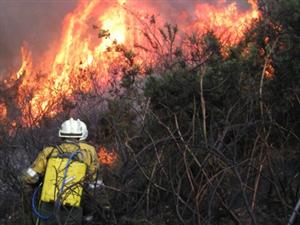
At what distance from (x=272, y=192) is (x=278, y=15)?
4765 millimetres

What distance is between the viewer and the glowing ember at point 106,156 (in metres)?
8.48

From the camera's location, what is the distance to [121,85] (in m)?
14.1

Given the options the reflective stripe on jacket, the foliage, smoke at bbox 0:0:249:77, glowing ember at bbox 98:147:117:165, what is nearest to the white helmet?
the reflective stripe on jacket

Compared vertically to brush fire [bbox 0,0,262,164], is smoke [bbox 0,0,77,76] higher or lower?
higher

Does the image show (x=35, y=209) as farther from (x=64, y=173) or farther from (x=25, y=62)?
(x=25, y=62)

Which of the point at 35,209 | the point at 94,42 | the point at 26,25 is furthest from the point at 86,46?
the point at 35,209

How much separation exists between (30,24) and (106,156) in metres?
18.8

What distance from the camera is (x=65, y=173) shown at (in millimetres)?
5152

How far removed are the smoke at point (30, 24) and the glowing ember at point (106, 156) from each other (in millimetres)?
13264

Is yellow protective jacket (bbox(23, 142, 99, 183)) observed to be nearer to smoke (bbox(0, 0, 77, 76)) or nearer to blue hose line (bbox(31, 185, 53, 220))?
blue hose line (bbox(31, 185, 53, 220))

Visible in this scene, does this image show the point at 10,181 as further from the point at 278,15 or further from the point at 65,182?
the point at 278,15

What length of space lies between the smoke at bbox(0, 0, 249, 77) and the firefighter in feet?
57.2

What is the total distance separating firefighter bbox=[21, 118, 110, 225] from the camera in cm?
520

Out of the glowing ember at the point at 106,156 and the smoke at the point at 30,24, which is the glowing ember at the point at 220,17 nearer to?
the smoke at the point at 30,24
